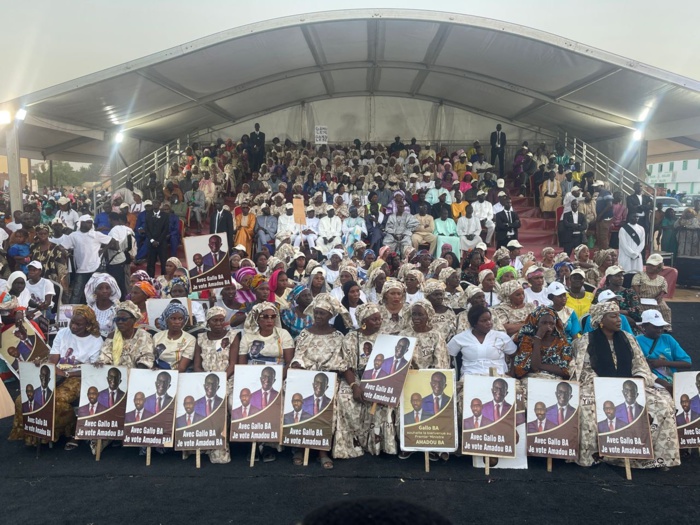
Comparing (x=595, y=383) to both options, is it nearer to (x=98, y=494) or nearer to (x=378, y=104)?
(x=98, y=494)

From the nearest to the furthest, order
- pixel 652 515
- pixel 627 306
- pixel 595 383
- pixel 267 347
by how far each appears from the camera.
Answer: pixel 652 515, pixel 595 383, pixel 267 347, pixel 627 306

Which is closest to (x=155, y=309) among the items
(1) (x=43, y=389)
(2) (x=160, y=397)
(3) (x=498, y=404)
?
(1) (x=43, y=389)

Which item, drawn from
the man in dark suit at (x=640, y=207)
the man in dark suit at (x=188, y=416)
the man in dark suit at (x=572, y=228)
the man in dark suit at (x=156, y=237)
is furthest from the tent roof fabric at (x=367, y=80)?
the man in dark suit at (x=188, y=416)

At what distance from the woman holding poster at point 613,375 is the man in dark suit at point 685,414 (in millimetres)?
118

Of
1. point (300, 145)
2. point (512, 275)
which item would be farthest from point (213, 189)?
point (512, 275)

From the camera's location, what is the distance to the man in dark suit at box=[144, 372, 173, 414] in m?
5.02

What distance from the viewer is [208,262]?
775 cm

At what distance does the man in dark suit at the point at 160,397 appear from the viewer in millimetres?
5023

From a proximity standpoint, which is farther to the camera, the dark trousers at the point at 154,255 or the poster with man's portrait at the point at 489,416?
the dark trousers at the point at 154,255

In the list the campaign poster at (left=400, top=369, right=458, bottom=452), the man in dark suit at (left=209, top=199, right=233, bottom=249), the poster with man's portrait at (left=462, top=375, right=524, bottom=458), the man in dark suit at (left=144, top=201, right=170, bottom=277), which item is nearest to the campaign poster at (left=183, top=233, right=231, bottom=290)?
the campaign poster at (left=400, top=369, right=458, bottom=452)

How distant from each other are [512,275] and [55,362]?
5.78 meters

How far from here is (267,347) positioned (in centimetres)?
555

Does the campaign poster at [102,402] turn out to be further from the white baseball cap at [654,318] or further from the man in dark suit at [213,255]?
the white baseball cap at [654,318]

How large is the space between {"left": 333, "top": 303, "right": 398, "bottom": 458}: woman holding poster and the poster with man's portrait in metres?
0.70
